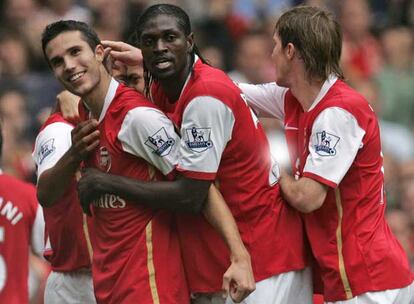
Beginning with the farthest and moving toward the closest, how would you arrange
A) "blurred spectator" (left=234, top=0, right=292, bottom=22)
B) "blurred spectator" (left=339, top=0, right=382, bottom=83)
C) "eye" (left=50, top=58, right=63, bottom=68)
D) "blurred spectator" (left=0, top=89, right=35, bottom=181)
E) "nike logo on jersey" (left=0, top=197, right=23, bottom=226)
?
"blurred spectator" (left=234, top=0, right=292, bottom=22) → "blurred spectator" (left=339, top=0, right=382, bottom=83) → "blurred spectator" (left=0, top=89, right=35, bottom=181) → "nike logo on jersey" (left=0, top=197, right=23, bottom=226) → "eye" (left=50, top=58, right=63, bottom=68)

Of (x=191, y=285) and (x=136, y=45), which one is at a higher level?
(x=136, y=45)

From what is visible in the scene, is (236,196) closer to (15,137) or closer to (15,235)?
(15,235)

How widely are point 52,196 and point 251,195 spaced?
1057mm

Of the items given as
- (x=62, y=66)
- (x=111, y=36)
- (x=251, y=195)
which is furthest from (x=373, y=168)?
(x=111, y=36)

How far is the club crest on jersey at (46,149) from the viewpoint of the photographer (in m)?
7.20

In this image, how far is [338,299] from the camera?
6.76m

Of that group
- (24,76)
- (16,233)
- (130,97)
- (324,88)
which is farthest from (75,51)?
(24,76)

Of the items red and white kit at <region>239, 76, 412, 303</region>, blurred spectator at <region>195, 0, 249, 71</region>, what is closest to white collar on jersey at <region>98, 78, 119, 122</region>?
red and white kit at <region>239, 76, 412, 303</region>

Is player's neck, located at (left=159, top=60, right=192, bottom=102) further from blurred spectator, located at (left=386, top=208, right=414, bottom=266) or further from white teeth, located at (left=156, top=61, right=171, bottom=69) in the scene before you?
blurred spectator, located at (left=386, top=208, right=414, bottom=266)

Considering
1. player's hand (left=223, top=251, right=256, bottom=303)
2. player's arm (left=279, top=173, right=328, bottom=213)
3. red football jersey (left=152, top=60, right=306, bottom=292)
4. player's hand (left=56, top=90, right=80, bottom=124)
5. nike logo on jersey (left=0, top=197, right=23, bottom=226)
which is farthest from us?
nike logo on jersey (left=0, top=197, right=23, bottom=226)

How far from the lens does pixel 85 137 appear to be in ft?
22.0

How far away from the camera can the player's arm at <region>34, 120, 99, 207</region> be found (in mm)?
6730

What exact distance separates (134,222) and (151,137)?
451 millimetres

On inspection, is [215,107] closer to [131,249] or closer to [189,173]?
[189,173]
